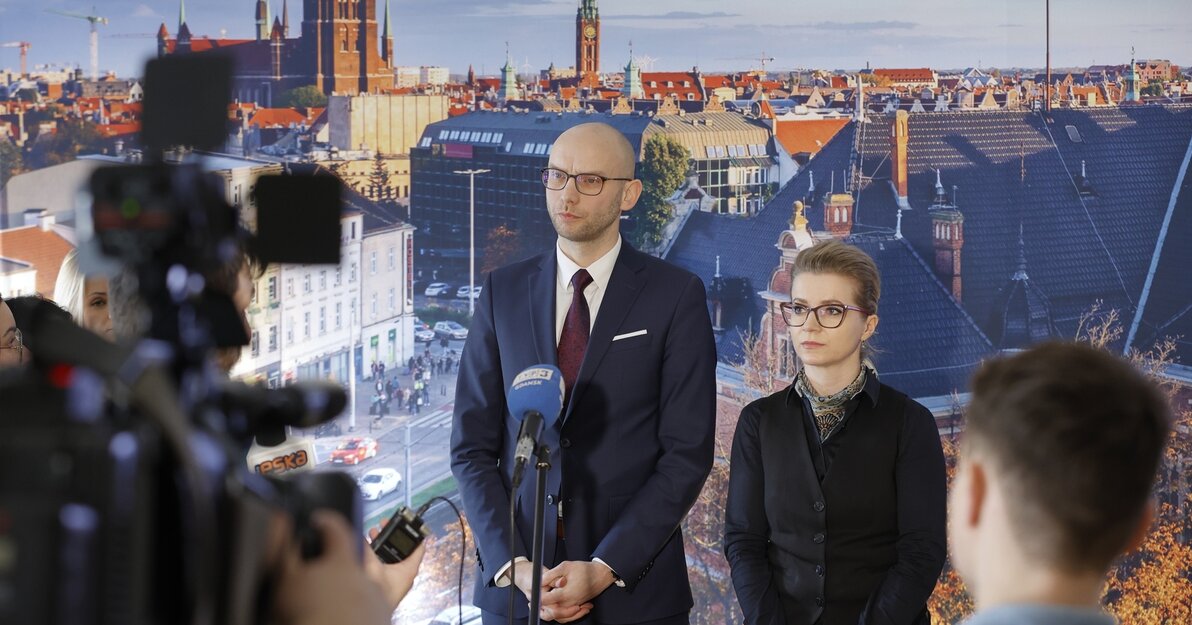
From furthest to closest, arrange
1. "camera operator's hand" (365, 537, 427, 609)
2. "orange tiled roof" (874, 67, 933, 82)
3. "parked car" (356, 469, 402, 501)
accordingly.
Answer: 1. "orange tiled roof" (874, 67, 933, 82)
2. "parked car" (356, 469, 402, 501)
3. "camera operator's hand" (365, 537, 427, 609)

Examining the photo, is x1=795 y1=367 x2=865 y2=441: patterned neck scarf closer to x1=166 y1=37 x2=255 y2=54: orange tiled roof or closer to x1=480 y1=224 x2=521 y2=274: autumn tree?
x1=480 y1=224 x2=521 y2=274: autumn tree

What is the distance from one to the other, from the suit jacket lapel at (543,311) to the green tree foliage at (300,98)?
9.79 ft

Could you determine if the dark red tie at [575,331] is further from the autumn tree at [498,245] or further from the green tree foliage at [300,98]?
the green tree foliage at [300,98]

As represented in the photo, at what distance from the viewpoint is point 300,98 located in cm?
Result: 564

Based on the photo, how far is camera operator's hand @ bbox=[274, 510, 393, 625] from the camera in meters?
0.69

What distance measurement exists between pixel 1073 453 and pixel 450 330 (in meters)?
4.63

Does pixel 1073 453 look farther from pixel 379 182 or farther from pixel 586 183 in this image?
Answer: pixel 379 182

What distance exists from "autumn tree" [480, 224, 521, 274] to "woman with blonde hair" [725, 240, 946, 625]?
2.95 meters

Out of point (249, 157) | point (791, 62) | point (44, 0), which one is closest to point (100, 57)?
point (44, 0)

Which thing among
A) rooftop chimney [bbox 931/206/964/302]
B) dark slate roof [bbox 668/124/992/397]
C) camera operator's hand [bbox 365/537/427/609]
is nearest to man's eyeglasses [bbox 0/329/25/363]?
camera operator's hand [bbox 365/537/427/609]

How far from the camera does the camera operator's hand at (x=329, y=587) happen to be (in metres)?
0.69

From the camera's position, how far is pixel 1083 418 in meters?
1.21

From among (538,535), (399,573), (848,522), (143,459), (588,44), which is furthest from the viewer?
(588,44)

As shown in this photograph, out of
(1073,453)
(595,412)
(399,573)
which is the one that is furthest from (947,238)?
(1073,453)
